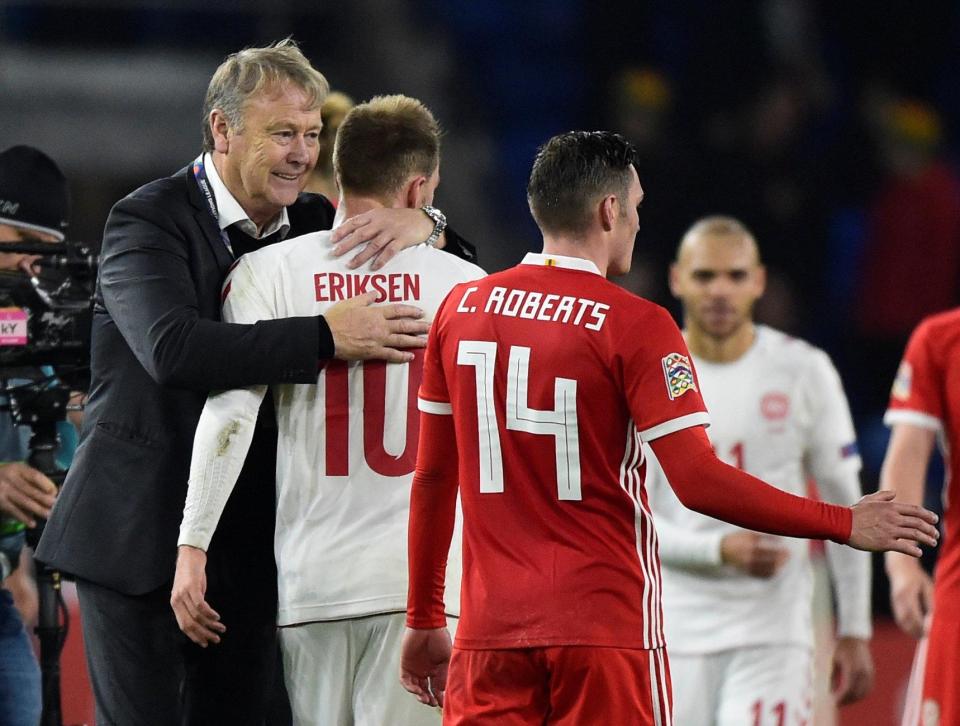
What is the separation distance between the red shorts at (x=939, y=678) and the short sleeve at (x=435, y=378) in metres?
1.70

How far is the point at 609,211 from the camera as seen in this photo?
293 centimetres

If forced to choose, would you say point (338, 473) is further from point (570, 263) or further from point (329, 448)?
point (570, 263)

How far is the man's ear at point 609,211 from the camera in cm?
293

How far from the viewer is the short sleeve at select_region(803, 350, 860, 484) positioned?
4.81 m

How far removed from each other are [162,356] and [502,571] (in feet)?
2.69

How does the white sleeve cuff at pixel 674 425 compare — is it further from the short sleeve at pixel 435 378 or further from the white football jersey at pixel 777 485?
the white football jersey at pixel 777 485

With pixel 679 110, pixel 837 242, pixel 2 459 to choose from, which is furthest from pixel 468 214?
pixel 2 459

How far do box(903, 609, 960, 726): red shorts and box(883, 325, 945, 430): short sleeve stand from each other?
0.54m

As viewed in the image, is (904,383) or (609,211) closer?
(609,211)

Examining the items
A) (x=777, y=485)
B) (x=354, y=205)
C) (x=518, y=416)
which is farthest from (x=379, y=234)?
(x=777, y=485)

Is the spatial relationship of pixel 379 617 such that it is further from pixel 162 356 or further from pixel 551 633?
pixel 162 356

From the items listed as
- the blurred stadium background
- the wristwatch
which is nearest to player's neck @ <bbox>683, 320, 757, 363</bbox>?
the wristwatch

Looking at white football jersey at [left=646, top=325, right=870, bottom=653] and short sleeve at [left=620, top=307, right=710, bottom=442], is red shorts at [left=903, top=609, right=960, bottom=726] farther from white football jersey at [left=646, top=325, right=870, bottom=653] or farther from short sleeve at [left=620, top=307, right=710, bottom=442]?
short sleeve at [left=620, top=307, right=710, bottom=442]

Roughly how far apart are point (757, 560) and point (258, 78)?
7.39 feet
